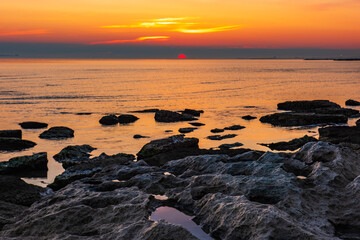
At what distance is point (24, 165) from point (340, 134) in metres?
22.5

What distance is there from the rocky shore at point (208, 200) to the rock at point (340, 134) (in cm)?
1102

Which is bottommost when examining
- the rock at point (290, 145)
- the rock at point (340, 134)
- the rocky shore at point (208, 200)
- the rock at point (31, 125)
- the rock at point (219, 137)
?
the rock at point (31, 125)

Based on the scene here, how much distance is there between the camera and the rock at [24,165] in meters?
22.3

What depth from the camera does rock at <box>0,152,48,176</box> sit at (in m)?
22.3

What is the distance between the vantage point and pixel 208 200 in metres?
12.3

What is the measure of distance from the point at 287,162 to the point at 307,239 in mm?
7630

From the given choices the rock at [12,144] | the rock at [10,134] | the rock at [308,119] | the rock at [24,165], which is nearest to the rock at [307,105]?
the rock at [308,119]

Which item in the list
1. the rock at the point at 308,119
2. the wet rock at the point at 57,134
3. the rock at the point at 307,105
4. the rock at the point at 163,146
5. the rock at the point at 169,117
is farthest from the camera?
the rock at the point at 307,105

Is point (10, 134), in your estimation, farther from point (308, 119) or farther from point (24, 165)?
point (308, 119)

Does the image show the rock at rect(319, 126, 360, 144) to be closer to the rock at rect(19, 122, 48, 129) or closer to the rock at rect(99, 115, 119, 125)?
the rock at rect(99, 115, 119, 125)

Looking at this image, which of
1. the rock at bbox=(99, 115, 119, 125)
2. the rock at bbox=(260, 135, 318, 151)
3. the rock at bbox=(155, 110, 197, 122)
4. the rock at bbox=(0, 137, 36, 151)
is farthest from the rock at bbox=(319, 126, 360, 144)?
the rock at bbox=(99, 115, 119, 125)

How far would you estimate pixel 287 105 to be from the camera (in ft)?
199

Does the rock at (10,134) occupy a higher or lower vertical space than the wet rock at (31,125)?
higher

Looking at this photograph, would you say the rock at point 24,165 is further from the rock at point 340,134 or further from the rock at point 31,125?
the rock at point 340,134
